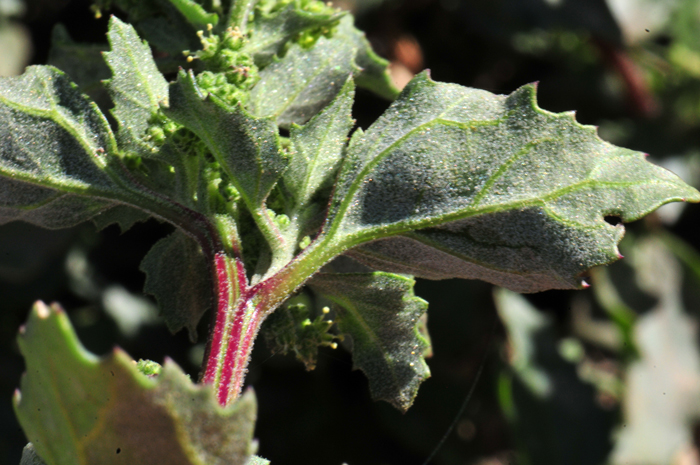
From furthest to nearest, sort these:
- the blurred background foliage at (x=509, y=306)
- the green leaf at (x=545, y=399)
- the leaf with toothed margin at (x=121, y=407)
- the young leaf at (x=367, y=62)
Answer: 1. the green leaf at (x=545, y=399)
2. the blurred background foliage at (x=509, y=306)
3. the young leaf at (x=367, y=62)
4. the leaf with toothed margin at (x=121, y=407)

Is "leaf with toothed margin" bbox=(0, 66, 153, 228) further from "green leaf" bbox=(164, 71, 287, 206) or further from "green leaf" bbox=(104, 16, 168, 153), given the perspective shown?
"green leaf" bbox=(164, 71, 287, 206)

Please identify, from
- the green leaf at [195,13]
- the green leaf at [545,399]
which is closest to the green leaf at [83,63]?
the green leaf at [195,13]

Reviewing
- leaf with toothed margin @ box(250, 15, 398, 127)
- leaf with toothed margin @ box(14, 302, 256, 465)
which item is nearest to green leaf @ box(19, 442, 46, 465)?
leaf with toothed margin @ box(14, 302, 256, 465)

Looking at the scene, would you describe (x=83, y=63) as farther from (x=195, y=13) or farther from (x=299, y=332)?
(x=299, y=332)

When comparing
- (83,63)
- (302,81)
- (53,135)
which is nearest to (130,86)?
(53,135)

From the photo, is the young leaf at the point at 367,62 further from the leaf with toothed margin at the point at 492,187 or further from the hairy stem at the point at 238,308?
the hairy stem at the point at 238,308
